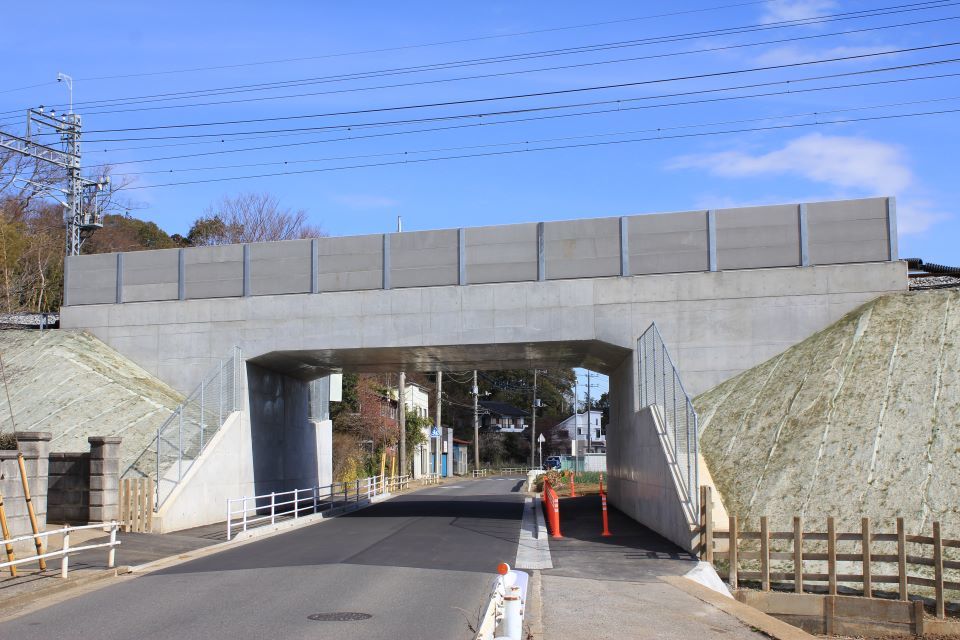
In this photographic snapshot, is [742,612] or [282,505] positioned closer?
[742,612]

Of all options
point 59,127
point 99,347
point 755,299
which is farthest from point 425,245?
point 59,127

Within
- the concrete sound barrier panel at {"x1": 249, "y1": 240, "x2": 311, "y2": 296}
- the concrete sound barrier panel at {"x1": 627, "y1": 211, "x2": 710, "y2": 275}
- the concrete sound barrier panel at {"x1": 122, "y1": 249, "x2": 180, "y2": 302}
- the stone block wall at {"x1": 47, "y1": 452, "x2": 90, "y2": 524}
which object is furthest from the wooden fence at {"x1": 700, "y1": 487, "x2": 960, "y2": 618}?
the concrete sound barrier panel at {"x1": 122, "y1": 249, "x2": 180, "y2": 302}

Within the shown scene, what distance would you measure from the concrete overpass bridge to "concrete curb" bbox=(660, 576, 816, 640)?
19.6 ft

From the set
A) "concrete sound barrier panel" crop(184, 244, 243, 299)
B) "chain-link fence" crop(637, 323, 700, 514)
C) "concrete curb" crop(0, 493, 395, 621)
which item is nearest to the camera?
"concrete curb" crop(0, 493, 395, 621)

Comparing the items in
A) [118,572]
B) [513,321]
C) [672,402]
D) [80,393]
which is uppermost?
[513,321]

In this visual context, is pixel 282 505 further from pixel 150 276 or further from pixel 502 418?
pixel 502 418

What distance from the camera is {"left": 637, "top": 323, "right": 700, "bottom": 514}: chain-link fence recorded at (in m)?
18.3

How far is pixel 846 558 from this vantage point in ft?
48.1

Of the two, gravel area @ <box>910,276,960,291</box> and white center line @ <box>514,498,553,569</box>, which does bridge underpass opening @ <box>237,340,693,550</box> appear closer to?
white center line @ <box>514,498,553,569</box>

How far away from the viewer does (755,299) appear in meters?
24.3

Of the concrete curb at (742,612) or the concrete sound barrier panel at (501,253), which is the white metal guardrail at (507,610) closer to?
the concrete curb at (742,612)

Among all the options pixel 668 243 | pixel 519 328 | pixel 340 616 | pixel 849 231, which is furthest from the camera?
pixel 519 328

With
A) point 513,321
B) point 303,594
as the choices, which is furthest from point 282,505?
point 303,594

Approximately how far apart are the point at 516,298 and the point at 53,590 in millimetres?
15136
